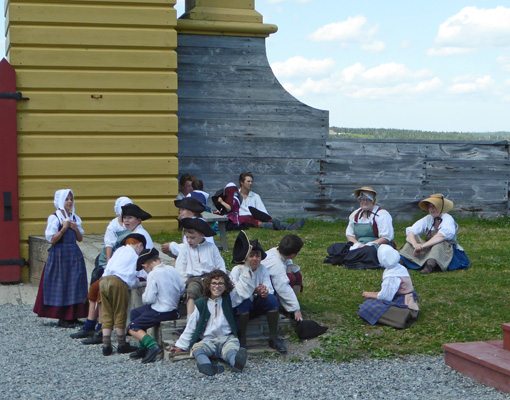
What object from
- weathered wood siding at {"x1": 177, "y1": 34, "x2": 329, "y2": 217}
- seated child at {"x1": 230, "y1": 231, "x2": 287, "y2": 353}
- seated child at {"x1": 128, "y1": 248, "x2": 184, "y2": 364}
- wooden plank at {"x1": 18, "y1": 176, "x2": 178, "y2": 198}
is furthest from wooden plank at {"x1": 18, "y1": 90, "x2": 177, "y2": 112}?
seated child at {"x1": 230, "y1": 231, "x2": 287, "y2": 353}

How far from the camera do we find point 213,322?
666 centimetres

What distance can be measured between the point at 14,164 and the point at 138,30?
9.00 feet

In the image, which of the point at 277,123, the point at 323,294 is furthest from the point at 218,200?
the point at 323,294

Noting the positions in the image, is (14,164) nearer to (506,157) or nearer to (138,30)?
(138,30)

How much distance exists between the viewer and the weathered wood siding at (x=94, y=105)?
36.7ft

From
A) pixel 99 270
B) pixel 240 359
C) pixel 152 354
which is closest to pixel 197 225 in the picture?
pixel 152 354

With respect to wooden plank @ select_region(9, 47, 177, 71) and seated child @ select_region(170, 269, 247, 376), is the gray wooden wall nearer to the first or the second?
wooden plank @ select_region(9, 47, 177, 71)

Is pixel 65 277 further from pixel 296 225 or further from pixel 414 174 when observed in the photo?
pixel 414 174

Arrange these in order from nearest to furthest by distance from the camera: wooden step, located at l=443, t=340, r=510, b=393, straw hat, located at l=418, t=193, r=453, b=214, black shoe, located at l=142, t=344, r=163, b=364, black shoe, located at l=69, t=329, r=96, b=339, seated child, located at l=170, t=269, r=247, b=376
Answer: wooden step, located at l=443, t=340, r=510, b=393 → seated child, located at l=170, t=269, r=247, b=376 → black shoe, located at l=142, t=344, r=163, b=364 → black shoe, located at l=69, t=329, r=96, b=339 → straw hat, located at l=418, t=193, r=453, b=214

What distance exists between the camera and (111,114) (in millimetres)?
11445

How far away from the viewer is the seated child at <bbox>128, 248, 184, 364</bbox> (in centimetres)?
697

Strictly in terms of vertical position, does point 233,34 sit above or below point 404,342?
above

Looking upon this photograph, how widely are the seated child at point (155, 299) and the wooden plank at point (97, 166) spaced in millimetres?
4491

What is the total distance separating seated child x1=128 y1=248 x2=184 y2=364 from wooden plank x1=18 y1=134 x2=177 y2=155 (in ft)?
15.0
